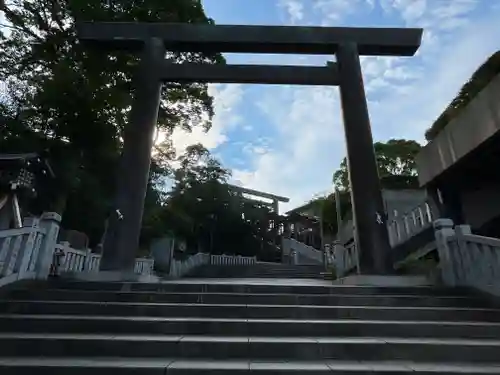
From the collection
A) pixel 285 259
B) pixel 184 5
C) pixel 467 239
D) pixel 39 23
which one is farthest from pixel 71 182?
pixel 285 259

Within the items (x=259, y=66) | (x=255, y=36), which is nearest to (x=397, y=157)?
(x=259, y=66)

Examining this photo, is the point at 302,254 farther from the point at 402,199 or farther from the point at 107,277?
the point at 107,277

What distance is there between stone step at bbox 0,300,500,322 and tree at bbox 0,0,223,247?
6.84 meters

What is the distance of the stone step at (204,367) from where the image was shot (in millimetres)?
2312

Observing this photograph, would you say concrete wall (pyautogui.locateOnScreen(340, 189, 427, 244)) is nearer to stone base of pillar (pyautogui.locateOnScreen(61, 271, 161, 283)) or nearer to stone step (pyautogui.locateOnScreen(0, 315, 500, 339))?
stone base of pillar (pyautogui.locateOnScreen(61, 271, 161, 283))

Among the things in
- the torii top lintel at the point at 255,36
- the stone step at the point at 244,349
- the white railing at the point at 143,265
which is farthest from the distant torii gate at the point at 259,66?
the white railing at the point at 143,265

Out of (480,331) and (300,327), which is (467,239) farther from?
(300,327)

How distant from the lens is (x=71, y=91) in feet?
30.7

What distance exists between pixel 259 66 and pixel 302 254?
13.2m

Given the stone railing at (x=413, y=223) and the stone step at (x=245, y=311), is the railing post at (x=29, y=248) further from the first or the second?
the stone railing at (x=413, y=223)

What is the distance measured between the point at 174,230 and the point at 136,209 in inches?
393

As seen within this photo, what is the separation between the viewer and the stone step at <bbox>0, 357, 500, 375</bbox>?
91.0 inches

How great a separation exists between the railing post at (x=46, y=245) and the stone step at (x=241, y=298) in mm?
764

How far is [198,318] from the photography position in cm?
333
